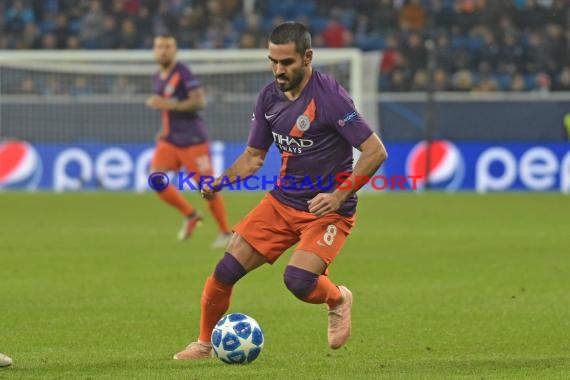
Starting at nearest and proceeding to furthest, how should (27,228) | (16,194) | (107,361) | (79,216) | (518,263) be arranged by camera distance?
(107,361), (518,263), (27,228), (79,216), (16,194)

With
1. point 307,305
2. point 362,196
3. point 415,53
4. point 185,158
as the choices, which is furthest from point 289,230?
point 415,53

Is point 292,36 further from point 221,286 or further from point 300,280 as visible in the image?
point 221,286

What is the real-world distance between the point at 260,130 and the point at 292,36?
2.46ft

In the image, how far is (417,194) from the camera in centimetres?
2433

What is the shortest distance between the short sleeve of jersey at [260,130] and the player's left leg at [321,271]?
61 cm

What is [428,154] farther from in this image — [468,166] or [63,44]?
[63,44]

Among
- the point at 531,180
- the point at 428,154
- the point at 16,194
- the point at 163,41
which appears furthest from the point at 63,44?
the point at 163,41

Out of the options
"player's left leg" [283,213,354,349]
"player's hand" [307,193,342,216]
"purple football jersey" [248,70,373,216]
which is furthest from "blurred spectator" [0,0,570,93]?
"player's hand" [307,193,342,216]

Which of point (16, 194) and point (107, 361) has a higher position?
point (107, 361)

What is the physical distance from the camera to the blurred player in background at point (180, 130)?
589 inches

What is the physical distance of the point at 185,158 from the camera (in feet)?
50.1

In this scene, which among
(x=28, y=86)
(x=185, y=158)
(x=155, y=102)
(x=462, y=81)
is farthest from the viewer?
(x=462, y=81)

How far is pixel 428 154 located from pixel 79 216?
306 inches

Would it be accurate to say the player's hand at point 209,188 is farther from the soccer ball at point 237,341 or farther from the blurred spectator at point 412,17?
the blurred spectator at point 412,17
